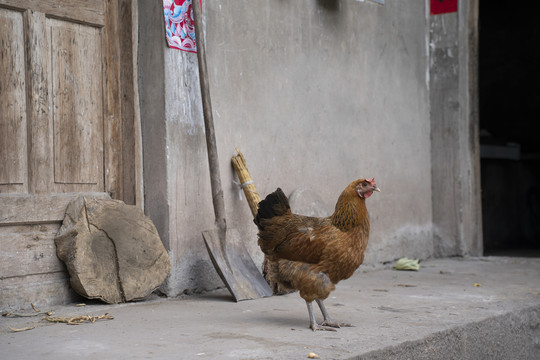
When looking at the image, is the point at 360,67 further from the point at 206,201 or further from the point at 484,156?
the point at 484,156

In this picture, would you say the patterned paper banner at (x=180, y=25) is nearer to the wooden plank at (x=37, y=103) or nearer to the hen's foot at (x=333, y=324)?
the wooden plank at (x=37, y=103)

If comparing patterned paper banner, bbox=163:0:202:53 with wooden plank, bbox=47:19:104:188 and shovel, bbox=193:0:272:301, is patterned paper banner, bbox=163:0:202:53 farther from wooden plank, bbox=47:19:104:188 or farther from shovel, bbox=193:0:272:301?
wooden plank, bbox=47:19:104:188

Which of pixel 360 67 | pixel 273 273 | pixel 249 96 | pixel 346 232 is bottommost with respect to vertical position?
pixel 273 273

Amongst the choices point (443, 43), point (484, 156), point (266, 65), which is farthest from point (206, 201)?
point (484, 156)

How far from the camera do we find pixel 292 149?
5699mm

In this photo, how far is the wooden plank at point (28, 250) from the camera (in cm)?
405

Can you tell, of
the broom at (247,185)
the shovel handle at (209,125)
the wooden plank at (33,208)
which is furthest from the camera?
the broom at (247,185)

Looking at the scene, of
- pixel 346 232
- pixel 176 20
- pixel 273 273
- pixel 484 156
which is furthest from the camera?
pixel 484 156

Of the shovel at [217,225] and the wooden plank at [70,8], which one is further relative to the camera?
the shovel at [217,225]

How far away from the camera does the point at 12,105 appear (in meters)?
4.14

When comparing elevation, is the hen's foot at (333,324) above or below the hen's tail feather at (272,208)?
below

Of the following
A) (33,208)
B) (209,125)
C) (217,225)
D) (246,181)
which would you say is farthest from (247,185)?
(33,208)

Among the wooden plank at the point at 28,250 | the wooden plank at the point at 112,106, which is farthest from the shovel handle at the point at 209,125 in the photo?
the wooden plank at the point at 28,250

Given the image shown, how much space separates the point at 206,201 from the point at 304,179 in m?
1.22
